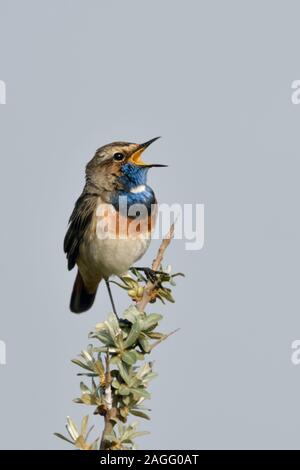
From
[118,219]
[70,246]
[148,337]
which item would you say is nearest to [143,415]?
[148,337]

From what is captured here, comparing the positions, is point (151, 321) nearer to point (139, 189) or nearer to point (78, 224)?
point (139, 189)

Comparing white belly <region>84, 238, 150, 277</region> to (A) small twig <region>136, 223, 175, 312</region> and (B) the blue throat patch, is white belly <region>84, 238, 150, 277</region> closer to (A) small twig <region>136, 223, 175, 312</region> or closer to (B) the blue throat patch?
(B) the blue throat patch

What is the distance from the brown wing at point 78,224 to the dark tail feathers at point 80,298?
0.34 meters

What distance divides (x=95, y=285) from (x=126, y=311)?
397 centimetres

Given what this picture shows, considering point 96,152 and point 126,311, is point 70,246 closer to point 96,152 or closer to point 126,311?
point 96,152

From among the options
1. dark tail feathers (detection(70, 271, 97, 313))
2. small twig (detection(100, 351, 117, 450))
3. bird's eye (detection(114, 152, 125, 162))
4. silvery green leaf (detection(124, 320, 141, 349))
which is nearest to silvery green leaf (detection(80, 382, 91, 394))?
small twig (detection(100, 351, 117, 450))

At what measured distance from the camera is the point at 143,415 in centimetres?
388

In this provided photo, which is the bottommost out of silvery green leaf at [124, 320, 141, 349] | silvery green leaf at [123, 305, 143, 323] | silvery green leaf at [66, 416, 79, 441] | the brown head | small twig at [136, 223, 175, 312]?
silvery green leaf at [66, 416, 79, 441]

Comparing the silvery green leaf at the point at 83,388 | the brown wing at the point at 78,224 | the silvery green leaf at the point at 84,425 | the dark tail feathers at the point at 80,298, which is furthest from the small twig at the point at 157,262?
the dark tail feathers at the point at 80,298

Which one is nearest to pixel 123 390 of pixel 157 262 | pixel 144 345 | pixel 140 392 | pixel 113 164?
pixel 140 392

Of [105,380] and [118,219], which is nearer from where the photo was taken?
[105,380]

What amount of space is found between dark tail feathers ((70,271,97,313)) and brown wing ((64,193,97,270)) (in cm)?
34

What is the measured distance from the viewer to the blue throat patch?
7395mm

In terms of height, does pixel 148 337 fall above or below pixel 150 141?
below
